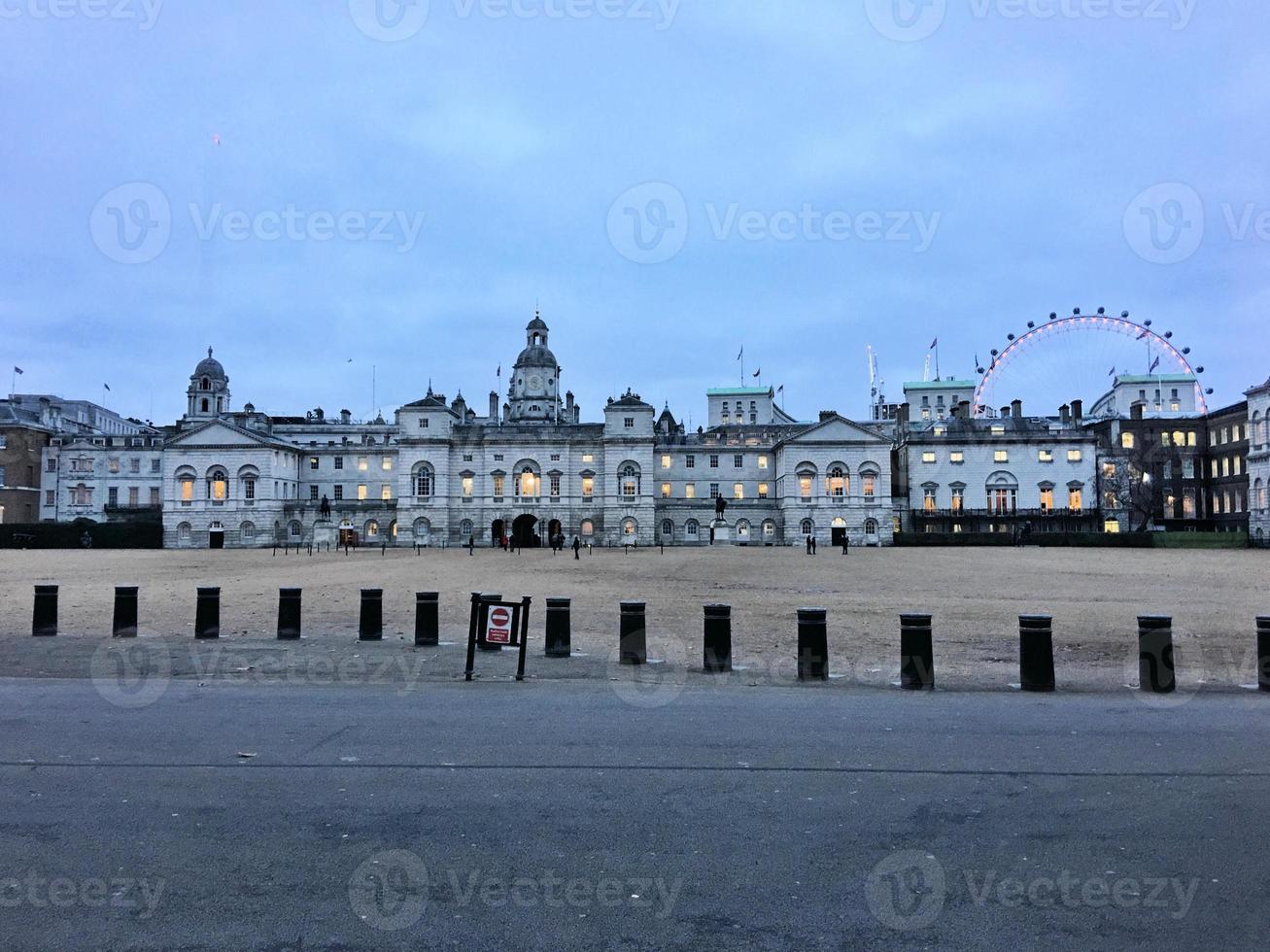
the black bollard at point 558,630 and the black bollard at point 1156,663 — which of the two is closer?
the black bollard at point 1156,663

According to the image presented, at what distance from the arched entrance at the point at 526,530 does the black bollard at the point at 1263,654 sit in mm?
74334

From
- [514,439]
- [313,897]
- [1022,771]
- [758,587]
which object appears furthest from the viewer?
[514,439]

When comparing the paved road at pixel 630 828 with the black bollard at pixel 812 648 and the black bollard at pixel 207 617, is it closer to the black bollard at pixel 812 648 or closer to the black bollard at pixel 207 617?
the black bollard at pixel 812 648

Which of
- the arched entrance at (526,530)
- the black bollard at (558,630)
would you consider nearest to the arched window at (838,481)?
the arched entrance at (526,530)

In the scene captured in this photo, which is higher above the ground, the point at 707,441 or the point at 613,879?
the point at 707,441

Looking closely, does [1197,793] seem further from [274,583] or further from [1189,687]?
[274,583]

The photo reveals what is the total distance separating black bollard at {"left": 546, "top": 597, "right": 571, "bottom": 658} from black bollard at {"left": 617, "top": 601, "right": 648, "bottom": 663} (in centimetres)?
102

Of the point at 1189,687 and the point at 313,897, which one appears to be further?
the point at 1189,687

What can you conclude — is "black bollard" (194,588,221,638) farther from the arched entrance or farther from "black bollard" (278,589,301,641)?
the arched entrance

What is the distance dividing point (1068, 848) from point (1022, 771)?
1.73 m

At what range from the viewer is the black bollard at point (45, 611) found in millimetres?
15852

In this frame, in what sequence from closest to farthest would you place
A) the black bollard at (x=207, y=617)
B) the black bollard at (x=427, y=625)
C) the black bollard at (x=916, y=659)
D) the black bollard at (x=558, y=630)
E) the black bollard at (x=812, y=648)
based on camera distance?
the black bollard at (x=916, y=659), the black bollard at (x=812, y=648), the black bollard at (x=558, y=630), the black bollard at (x=427, y=625), the black bollard at (x=207, y=617)

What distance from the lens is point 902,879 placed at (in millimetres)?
5539

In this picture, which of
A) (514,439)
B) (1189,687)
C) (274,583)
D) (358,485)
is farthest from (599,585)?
(358,485)
